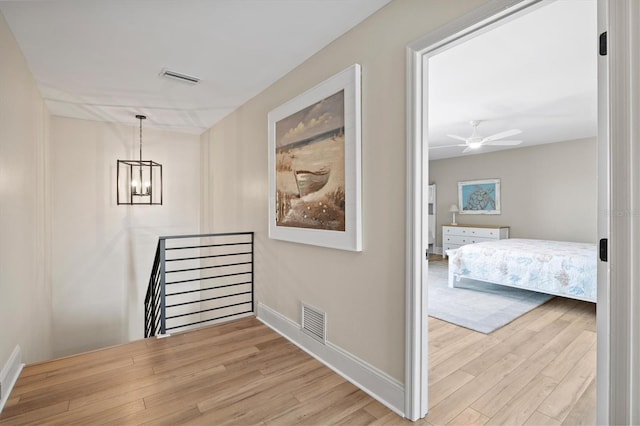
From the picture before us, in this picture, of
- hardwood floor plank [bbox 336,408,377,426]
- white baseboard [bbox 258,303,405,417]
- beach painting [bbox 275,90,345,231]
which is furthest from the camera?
beach painting [bbox 275,90,345,231]

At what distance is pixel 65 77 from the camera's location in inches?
112

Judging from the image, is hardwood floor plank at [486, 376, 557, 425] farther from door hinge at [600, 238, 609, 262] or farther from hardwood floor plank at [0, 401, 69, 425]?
hardwood floor plank at [0, 401, 69, 425]

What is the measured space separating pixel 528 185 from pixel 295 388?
618 cm

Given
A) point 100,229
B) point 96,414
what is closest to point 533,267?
point 96,414

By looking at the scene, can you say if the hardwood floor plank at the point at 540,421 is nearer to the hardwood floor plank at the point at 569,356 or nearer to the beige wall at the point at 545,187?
the hardwood floor plank at the point at 569,356

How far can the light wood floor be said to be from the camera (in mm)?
1780

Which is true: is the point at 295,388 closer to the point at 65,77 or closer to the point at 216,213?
the point at 216,213

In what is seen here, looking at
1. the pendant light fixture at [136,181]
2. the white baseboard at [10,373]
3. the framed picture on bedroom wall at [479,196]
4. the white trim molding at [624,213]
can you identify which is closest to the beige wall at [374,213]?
the white trim molding at [624,213]

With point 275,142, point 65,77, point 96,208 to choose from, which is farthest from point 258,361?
point 96,208

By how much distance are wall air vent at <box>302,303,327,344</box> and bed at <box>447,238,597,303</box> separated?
9.85 ft

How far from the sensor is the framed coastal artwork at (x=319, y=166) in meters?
2.10

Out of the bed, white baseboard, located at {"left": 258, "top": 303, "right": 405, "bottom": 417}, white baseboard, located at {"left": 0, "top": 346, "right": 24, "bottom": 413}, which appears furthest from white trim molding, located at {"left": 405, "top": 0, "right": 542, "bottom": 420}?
the bed

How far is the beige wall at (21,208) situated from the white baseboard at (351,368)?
6.33 ft

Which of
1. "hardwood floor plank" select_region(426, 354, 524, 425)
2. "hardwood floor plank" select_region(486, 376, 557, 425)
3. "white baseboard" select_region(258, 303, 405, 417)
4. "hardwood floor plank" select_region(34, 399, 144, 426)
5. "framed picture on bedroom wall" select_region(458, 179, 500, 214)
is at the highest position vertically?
"framed picture on bedroom wall" select_region(458, 179, 500, 214)
